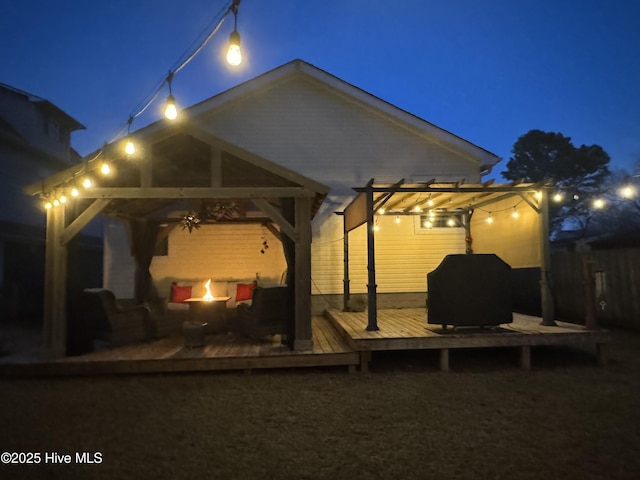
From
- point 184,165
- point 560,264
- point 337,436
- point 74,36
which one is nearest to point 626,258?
point 560,264

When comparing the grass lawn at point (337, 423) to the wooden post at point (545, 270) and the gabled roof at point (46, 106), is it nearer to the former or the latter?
the wooden post at point (545, 270)

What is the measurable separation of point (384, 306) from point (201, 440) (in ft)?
24.2

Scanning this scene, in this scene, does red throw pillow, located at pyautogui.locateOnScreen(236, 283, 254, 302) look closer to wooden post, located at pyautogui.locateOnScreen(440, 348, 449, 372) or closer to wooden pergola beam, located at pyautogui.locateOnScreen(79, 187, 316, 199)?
wooden pergola beam, located at pyautogui.locateOnScreen(79, 187, 316, 199)

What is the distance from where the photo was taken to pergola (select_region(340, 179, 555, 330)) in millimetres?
7020

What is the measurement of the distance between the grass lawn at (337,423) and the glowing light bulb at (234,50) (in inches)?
161

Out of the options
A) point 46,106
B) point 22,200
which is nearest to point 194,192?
point 22,200

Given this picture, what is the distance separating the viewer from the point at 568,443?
379 centimetres

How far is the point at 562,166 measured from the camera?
2922cm

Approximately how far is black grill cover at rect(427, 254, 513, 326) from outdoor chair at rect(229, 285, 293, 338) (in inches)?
93.5

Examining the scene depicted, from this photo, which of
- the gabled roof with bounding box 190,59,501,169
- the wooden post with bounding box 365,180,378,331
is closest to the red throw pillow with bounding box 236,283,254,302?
the wooden post with bounding box 365,180,378,331

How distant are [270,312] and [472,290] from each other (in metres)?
3.19

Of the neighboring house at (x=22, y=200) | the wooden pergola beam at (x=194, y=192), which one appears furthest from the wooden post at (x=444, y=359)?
the neighboring house at (x=22, y=200)

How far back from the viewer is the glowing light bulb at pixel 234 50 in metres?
4.97

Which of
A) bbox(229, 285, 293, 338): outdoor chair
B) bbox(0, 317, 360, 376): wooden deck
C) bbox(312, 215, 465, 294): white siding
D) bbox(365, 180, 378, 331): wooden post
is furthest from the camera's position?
bbox(312, 215, 465, 294): white siding
